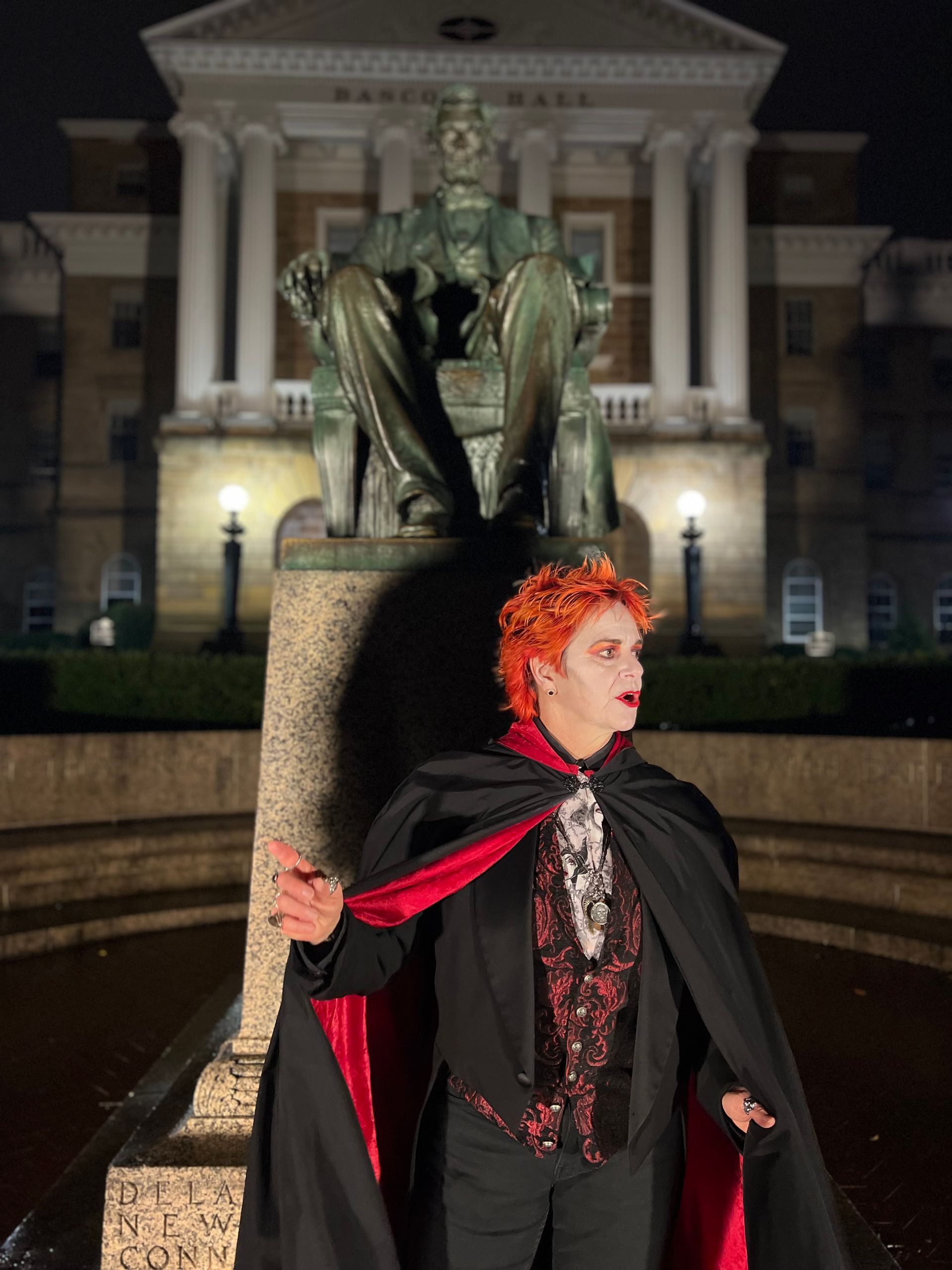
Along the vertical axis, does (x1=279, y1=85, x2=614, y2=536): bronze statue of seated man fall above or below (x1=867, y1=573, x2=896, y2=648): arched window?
below

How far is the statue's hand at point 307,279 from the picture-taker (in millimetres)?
4680

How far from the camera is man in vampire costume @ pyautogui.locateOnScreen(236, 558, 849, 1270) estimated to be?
6.32 ft

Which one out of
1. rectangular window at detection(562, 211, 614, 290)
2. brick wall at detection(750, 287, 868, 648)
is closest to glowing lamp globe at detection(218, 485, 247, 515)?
rectangular window at detection(562, 211, 614, 290)

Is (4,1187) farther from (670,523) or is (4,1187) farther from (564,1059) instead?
(670,523)

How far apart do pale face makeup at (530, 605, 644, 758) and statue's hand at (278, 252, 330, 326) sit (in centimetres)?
307

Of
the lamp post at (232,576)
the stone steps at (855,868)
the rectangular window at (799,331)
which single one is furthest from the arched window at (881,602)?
the stone steps at (855,868)

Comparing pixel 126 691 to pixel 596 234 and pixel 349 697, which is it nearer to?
pixel 349 697

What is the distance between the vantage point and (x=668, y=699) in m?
12.8

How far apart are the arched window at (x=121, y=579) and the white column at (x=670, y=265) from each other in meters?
18.9

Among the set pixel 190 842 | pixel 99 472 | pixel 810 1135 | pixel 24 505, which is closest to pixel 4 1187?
pixel 810 1135

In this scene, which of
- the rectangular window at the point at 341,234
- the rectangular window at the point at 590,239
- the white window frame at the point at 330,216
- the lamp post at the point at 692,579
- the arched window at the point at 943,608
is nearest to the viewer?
the lamp post at the point at 692,579

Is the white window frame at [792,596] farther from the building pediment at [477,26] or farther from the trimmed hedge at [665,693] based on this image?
the trimmed hedge at [665,693]

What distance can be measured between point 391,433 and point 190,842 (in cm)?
484

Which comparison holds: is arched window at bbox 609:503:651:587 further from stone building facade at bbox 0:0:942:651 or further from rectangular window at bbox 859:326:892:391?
rectangular window at bbox 859:326:892:391
